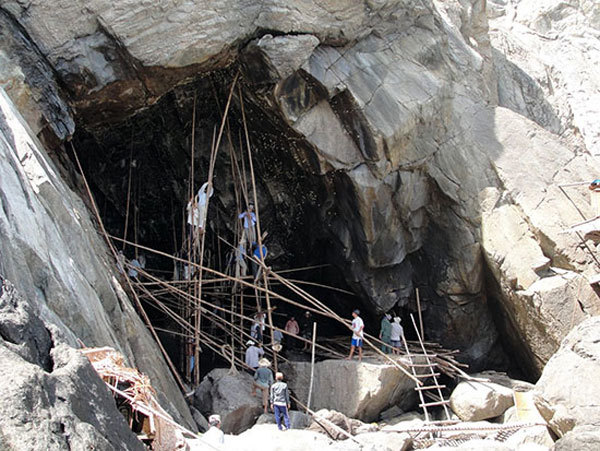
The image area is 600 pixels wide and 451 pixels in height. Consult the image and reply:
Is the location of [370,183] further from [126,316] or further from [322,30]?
[126,316]

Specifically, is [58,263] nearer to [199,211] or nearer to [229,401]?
[229,401]

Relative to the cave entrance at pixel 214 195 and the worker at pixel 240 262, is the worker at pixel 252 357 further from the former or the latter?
the worker at pixel 240 262

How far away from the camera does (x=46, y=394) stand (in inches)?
142

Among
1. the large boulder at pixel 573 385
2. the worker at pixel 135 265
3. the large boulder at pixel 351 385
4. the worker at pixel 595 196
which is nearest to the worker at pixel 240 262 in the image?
the worker at pixel 135 265

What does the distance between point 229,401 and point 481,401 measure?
13.1 feet

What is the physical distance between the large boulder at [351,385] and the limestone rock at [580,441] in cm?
342

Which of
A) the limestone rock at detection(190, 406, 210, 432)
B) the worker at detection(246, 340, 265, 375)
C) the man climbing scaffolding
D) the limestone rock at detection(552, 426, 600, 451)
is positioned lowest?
the limestone rock at detection(552, 426, 600, 451)

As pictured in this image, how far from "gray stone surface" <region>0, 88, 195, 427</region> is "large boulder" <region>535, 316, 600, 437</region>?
4.65 m

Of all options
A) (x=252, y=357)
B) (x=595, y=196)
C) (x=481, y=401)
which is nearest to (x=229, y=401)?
(x=252, y=357)

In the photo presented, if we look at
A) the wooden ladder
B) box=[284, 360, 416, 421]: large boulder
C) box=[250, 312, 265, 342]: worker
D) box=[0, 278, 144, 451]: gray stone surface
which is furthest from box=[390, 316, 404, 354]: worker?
box=[0, 278, 144, 451]: gray stone surface

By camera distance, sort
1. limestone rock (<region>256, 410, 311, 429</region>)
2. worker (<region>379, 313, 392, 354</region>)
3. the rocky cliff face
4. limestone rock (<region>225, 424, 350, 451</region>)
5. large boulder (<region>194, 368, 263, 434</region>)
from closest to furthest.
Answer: limestone rock (<region>225, 424, 350, 451</region>) < limestone rock (<region>256, 410, 311, 429</region>) < large boulder (<region>194, 368, 263, 434</region>) < the rocky cliff face < worker (<region>379, 313, 392, 354</region>)

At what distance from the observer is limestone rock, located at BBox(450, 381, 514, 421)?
10.6 metres

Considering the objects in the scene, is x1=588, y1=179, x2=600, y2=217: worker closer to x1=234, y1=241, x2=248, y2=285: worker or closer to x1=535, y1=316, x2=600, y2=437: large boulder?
x1=535, y1=316, x2=600, y2=437: large boulder

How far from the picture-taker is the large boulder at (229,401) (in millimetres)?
9418
